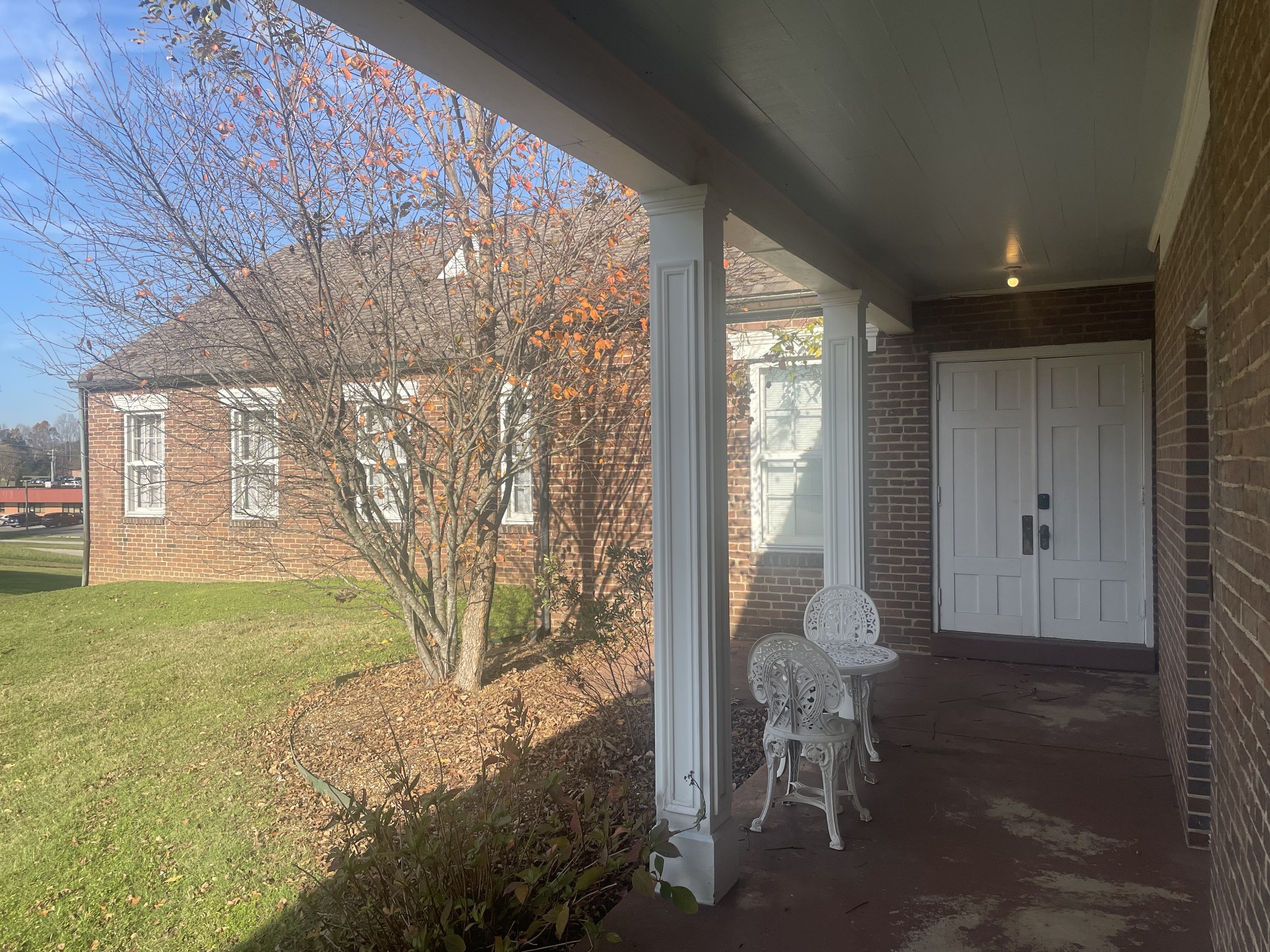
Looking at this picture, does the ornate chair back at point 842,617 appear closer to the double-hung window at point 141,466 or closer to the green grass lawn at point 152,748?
the green grass lawn at point 152,748

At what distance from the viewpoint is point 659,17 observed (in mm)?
2512

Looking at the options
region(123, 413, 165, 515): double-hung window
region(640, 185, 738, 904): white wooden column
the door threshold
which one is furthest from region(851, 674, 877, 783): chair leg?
region(123, 413, 165, 515): double-hung window

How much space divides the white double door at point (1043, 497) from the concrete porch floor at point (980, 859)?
172cm

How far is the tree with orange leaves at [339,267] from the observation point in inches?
218

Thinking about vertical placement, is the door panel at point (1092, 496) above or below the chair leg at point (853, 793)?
above

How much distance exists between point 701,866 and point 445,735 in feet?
11.2

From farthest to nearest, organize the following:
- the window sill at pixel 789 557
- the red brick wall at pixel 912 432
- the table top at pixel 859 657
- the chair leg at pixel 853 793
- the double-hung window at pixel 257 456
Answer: the window sill at pixel 789 557 < the red brick wall at pixel 912 432 < the double-hung window at pixel 257 456 < the table top at pixel 859 657 < the chair leg at pixel 853 793

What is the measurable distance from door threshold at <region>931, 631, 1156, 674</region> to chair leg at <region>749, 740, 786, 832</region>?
4.11m

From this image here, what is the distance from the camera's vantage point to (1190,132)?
3385mm

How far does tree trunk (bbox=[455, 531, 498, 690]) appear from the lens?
692 cm

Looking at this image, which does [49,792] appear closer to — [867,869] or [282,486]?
[282,486]

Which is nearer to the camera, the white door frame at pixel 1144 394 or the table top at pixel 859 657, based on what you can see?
the table top at pixel 859 657

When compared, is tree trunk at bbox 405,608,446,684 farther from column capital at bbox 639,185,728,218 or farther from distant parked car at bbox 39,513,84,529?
distant parked car at bbox 39,513,84,529

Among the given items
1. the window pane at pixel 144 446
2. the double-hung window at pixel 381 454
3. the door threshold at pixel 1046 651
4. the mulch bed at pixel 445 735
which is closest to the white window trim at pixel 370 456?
the double-hung window at pixel 381 454
